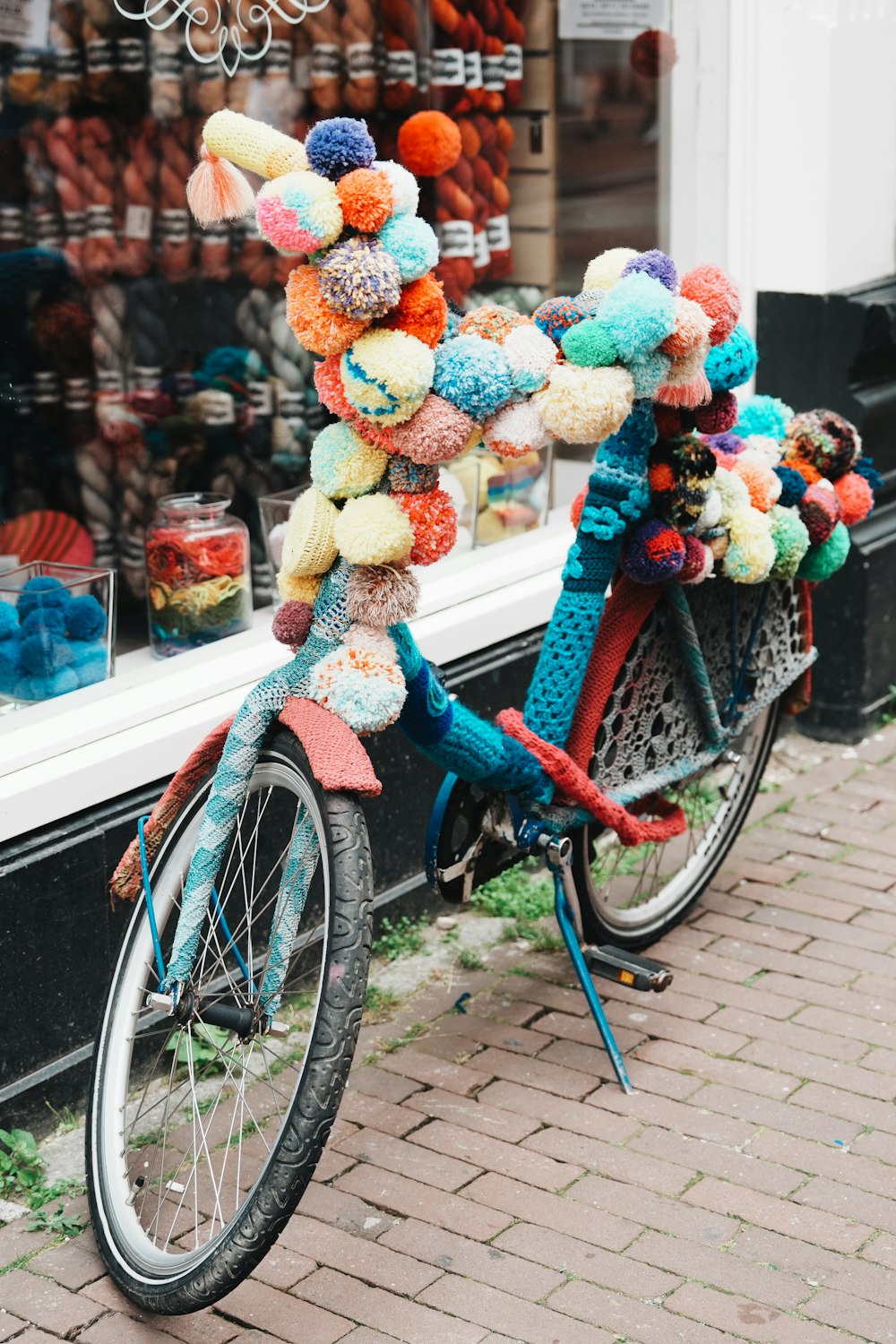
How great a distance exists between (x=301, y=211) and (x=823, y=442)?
1695mm

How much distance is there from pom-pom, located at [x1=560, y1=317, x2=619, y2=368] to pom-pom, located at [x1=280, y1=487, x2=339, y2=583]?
0.48 metres

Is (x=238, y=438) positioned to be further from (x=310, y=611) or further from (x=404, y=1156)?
(x=404, y=1156)

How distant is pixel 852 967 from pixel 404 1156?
1.31 metres

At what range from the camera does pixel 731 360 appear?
3.13m

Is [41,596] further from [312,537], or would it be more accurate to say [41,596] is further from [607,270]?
[607,270]

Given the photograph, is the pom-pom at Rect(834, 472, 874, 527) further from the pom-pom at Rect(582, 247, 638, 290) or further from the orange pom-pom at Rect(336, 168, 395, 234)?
the orange pom-pom at Rect(336, 168, 395, 234)

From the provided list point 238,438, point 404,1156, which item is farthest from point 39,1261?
point 238,438

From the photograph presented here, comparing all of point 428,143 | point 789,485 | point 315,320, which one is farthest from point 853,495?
point 315,320

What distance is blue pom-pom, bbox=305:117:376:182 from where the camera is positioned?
8.33 feet

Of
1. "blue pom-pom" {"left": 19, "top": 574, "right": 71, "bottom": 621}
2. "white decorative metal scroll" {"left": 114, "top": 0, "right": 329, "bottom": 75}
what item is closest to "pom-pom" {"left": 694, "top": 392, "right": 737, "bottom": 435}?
"blue pom-pom" {"left": 19, "top": 574, "right": 71, "bottom": 621}

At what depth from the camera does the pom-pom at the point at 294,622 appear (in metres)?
2.82

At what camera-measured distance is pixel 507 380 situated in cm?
269

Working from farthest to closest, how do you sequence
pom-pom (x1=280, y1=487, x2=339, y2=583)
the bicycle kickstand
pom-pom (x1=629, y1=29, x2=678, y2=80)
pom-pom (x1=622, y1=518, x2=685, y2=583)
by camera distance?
pom-pom (x1=629, y1=29, x2=678, y2=80) → the bicycle kickstand → pom-pom (x1=622, y1=518, x2=685, y2=583) → pom-pom (x1=280, y1=487, x2=339, y2=583)

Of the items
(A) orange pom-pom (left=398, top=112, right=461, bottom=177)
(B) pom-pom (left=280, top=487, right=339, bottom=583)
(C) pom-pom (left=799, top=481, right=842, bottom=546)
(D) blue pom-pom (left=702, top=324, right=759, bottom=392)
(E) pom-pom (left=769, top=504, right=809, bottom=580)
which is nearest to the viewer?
(B) pom-pom (left=280, top=487, right=339, bottom=583)
